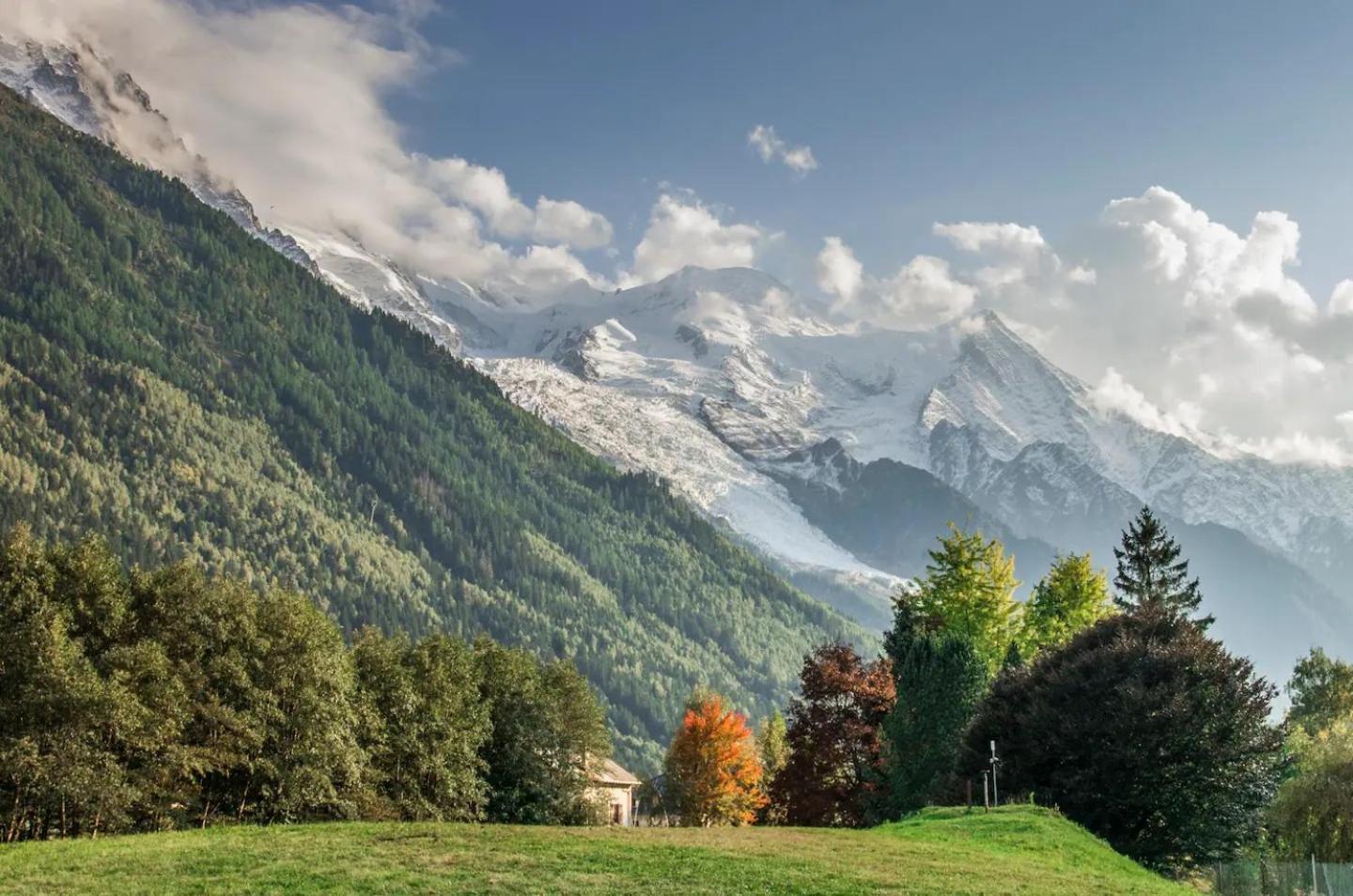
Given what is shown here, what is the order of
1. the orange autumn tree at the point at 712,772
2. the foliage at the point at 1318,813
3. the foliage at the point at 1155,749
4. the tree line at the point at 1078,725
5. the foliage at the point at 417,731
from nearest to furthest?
the foliage at the point at 1318,813, the foliage at the point at 1155,749, the tree line at the point at 1078,725, the foliage at the point at 417,731, the orange autumn tree at the point at 712,772

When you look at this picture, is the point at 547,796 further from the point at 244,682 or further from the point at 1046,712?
the point at 1046,712

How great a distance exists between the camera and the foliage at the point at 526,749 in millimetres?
86188

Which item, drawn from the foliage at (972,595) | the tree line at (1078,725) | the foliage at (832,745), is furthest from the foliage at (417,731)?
the foliage at (972,595)

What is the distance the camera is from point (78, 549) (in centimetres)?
5362

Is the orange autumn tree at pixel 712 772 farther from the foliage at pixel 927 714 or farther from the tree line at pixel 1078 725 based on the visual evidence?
the foliage at pixel 927 714

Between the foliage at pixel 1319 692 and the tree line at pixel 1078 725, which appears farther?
the foliage at pixel 1319 692

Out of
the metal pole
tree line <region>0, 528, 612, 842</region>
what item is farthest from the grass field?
the metal pole

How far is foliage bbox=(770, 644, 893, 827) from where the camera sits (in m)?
80.7

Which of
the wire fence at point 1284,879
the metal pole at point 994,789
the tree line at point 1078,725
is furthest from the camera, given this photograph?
the metal pole at point 994,789

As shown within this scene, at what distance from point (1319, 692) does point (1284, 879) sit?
82466mm

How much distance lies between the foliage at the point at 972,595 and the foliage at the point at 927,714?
7991mm

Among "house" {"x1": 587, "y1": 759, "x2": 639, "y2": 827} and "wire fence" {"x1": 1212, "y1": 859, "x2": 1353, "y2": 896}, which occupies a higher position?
"wire fence" {"x1": 1212, "y1": 859, "x2": 1353, "y2": 896}

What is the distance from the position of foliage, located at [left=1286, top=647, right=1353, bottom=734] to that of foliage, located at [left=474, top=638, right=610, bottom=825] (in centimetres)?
5877

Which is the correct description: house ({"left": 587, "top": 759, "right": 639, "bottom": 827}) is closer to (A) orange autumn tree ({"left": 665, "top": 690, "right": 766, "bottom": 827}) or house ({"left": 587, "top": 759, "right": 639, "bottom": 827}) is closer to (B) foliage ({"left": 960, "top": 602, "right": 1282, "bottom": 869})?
(A) orange autumn tree ({"left": 665, "top": 690, "right": 766, "bottom": 827})
